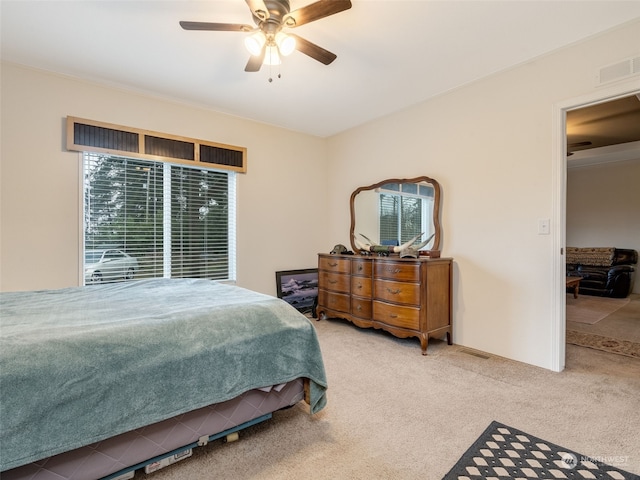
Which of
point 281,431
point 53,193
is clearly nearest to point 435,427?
point 281,431

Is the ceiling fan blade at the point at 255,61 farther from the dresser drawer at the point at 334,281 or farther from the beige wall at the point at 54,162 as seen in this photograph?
the dresser drawer at the point at 334,281

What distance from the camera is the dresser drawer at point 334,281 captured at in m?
3.70

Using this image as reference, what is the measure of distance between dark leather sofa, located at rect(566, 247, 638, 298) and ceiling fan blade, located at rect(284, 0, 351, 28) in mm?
6486

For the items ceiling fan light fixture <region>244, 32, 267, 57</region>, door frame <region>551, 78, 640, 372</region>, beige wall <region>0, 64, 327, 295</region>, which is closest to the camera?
ceiling fan light fixture <region>244, 32, 267, 57</region>

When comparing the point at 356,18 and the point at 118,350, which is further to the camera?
the point at 356,18

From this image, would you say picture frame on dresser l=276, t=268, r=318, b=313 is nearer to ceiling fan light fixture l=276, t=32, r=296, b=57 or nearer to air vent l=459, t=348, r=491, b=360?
air vent l=459, t=348, r=491, b=360

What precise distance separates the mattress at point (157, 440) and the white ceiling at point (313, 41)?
237cm

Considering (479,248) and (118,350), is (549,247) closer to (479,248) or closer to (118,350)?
(479,248)

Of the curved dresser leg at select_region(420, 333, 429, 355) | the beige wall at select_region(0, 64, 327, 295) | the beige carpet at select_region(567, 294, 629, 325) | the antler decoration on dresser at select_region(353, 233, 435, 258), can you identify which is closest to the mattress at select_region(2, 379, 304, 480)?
the curved dresser leg at select_region(420, 333, 429, 355)

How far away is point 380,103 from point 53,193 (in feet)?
11.1

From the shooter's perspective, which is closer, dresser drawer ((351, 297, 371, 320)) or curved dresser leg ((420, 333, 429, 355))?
curved dresser leg ((420, 333, 429, 355))

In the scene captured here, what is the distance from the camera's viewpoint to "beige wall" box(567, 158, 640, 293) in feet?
19.9

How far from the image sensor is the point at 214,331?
150 cm

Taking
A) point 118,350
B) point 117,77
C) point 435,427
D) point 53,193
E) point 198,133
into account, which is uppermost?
point 117,77
